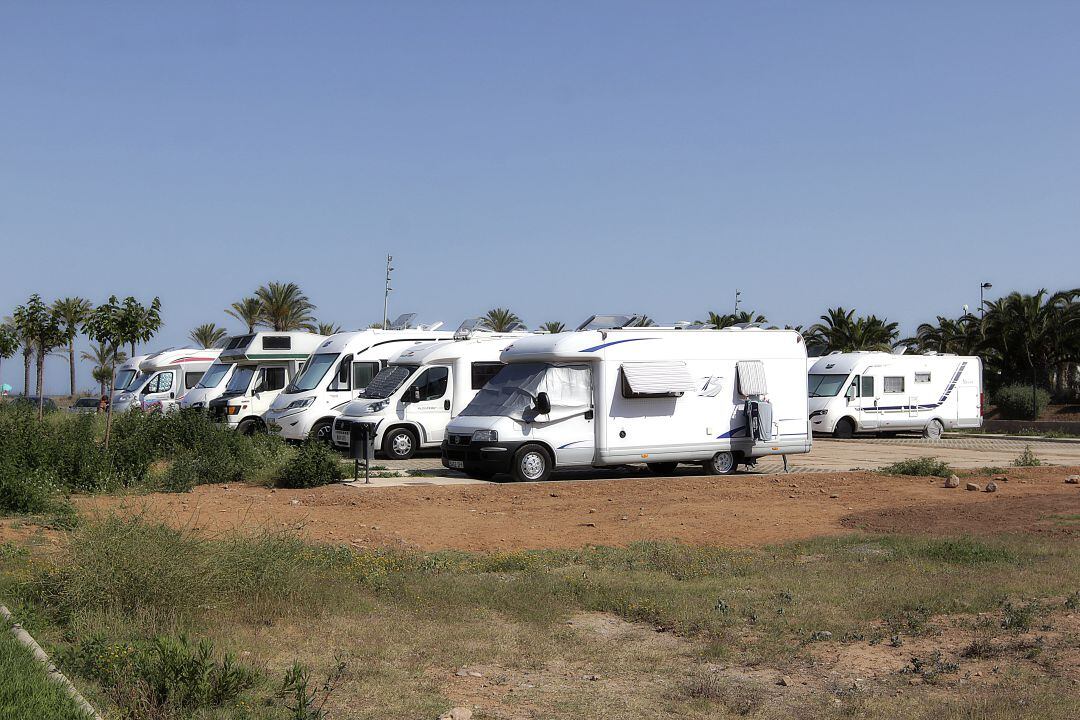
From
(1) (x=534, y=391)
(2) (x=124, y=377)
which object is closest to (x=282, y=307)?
(2) (x=124, y=377)

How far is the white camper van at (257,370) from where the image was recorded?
25.7m

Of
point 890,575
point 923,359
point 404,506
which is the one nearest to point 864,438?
point 923,359

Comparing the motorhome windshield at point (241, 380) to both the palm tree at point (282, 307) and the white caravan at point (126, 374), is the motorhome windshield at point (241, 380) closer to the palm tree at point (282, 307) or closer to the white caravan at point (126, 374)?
the white caravan at point (126, 374)

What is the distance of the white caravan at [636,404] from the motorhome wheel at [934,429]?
48.4 ft

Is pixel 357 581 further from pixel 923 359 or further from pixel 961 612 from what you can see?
pixel 923 359

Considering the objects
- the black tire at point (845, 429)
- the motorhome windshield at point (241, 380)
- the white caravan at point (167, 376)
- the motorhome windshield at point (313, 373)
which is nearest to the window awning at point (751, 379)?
the motorhome windshield at point (313, 373)

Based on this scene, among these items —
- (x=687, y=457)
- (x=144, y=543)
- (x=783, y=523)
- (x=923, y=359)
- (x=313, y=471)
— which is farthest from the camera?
(x=923, y=359)

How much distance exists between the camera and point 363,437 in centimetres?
1803

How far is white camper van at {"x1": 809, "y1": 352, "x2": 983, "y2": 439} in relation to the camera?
106 ft

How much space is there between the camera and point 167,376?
3139cm

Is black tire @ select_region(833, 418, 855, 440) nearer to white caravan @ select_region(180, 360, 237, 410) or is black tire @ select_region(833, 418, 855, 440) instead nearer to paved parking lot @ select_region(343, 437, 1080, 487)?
paved parking lot @ select_region(343, 437, 1080, 487)

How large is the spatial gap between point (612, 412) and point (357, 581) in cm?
1032

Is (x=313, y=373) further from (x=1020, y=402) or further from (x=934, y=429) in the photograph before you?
(x=1020, y=402)

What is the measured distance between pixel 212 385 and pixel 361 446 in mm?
10867
